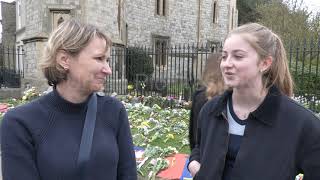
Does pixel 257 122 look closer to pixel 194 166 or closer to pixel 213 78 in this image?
pixel 194 166

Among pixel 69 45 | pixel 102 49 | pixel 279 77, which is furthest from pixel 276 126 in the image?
pixel 69 45

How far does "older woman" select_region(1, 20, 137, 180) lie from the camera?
179cm

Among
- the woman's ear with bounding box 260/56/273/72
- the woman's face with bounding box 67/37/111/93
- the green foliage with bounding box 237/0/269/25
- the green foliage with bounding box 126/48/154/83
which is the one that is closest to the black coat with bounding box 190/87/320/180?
the woman's ear with bounding box 260/56/273/72

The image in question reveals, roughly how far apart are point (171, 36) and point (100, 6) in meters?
10.7

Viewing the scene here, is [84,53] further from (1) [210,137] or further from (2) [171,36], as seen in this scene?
(2) [171,36]

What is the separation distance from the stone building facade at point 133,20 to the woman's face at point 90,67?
95.2 inches

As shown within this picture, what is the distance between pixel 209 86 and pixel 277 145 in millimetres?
1391

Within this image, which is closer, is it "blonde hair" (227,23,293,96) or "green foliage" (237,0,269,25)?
"blonde hair" (227,23,293,96)

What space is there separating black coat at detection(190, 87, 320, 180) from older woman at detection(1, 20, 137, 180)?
670 millimetres

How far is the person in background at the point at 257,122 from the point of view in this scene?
1.84 meters

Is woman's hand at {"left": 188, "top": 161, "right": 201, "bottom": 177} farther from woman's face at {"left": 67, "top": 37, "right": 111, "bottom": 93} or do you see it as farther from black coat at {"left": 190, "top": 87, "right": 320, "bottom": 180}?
woman's face at {"left": 67, "top": 37, "right": 111, "bottom": 93}

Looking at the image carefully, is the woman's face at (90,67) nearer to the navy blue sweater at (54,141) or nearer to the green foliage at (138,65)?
the navy blue sweater at (54,141)

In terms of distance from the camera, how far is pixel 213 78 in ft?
10.5

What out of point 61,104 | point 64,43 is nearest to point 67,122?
point 61,104
